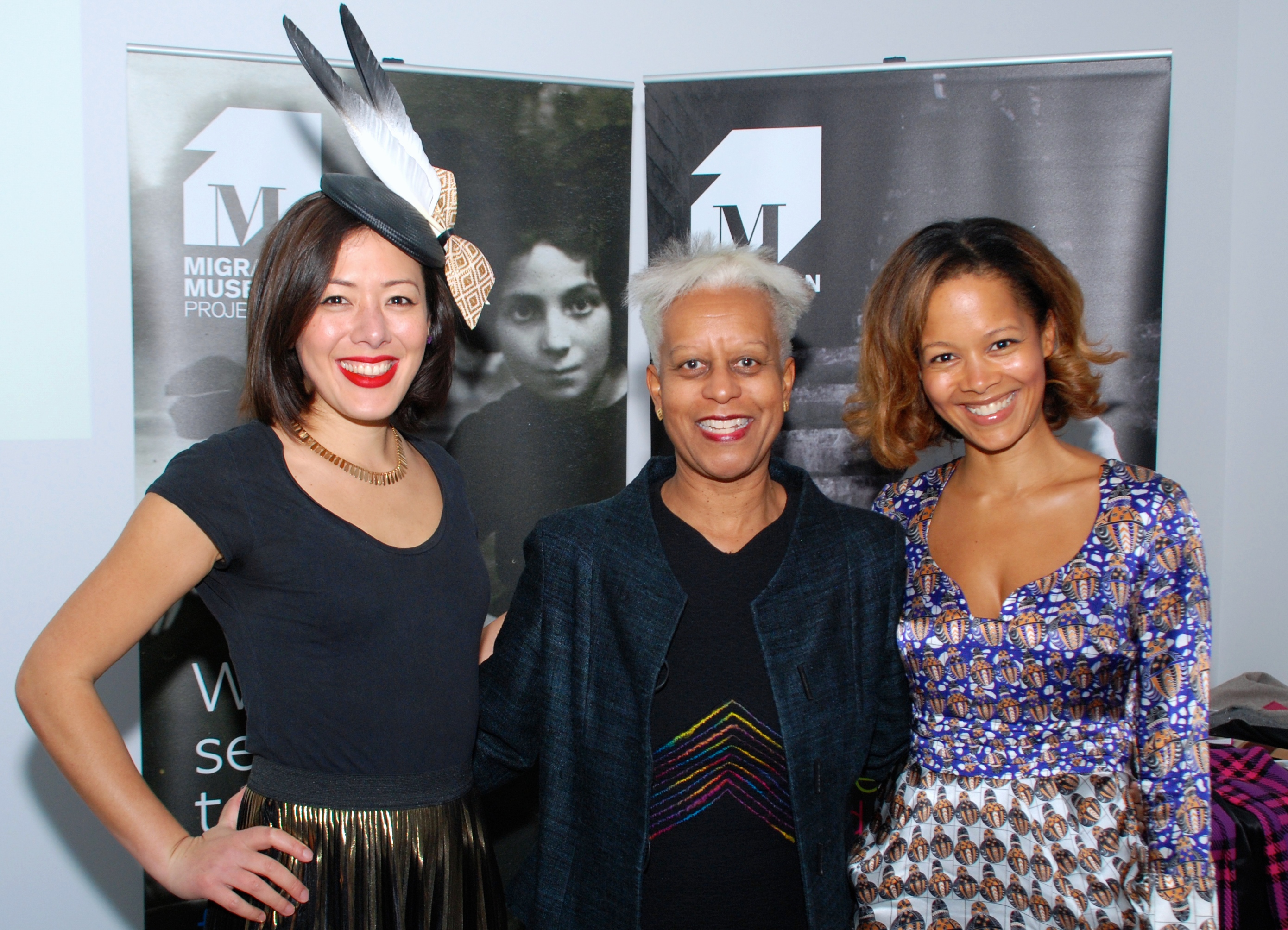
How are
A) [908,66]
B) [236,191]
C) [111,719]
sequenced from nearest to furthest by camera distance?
[111,719] → [236,191] → [908,66]

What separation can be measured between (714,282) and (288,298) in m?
0.78

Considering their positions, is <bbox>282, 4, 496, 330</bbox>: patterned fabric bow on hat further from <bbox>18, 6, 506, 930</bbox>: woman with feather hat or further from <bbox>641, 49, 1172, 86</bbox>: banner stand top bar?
<bbox>641, 49, 1172, 86</bbox>: banner stand top bar

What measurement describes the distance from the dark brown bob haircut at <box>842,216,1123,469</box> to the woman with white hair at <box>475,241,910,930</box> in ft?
0.66

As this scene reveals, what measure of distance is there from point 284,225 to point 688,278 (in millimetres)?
739

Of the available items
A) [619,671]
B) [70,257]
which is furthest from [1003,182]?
[70,257]

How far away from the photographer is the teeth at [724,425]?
1.63 meters

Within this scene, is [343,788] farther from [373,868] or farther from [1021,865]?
[1021,865]

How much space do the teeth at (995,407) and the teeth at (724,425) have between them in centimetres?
45

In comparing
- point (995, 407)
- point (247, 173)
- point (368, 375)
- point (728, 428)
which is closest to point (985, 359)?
point (995, 407)

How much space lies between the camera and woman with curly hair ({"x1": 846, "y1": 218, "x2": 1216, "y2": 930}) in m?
1.44

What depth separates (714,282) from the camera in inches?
66.6

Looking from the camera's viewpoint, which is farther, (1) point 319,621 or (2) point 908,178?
(2) point 908,178

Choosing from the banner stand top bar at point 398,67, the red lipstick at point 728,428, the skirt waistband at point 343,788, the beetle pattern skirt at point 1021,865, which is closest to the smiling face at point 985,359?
the red lipstick at point 728,428

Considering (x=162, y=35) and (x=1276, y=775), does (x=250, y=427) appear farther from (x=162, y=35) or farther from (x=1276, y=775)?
(x=1276, y=775)
